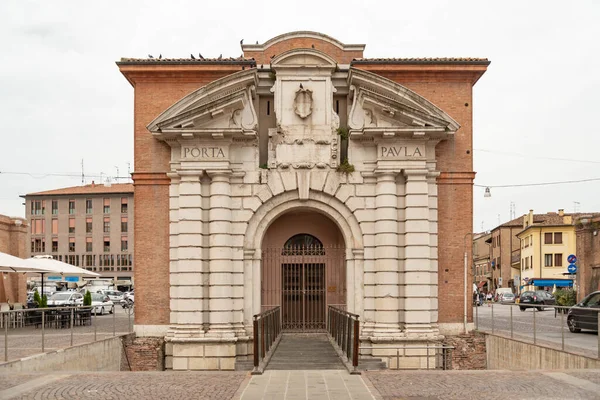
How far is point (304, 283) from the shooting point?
74.8 ft

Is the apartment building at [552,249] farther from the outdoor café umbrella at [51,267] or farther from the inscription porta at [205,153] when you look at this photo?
the inscription porta at [205,153]

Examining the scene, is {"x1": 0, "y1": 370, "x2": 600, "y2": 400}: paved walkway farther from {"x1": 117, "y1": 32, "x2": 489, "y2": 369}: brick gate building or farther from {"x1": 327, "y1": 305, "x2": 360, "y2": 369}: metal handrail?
{"x1": 117, "y1": 32, "x2": 489, "y2": 369}: brick gate building

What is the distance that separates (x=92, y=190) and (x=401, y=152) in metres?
67.2

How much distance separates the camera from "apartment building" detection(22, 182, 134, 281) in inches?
3250

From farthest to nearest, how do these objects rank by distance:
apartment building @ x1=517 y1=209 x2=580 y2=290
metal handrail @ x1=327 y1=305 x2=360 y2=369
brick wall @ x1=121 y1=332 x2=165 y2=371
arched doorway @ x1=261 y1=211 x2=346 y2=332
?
apartment building @ x1=517 y1=209 x2=580 y2=290
arched doorway @ x1=261 y1=211 x2=346 y2=332
brick wall @ x1=121 y1=332 x2=165 y2=371
metal handrail @ x1=327 y1=305 x2=360 y2=369

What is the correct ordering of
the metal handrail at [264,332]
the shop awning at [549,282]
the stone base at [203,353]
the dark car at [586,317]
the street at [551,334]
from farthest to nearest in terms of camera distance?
the shop awning at [549,282]
the stone base at [203,353]
the dark car at [586,317]
the street at [551,334]
the metal handrail at [264,332]

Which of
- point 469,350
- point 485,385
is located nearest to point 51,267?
point 469,350

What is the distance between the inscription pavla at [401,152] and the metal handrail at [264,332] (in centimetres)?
527

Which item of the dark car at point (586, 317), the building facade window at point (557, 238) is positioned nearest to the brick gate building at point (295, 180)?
the dark car at point (586, 317)

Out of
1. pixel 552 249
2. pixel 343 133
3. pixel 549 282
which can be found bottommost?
pixel 549 282

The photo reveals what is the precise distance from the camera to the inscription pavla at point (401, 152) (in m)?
20.7

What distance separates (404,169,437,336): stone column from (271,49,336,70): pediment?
12.5 ft

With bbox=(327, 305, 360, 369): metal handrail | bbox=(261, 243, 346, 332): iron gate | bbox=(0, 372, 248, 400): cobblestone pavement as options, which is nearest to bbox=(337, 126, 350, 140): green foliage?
bbox=(261, 243, 346, 332): iron gate

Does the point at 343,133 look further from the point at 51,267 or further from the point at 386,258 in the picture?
the point at 51,267
